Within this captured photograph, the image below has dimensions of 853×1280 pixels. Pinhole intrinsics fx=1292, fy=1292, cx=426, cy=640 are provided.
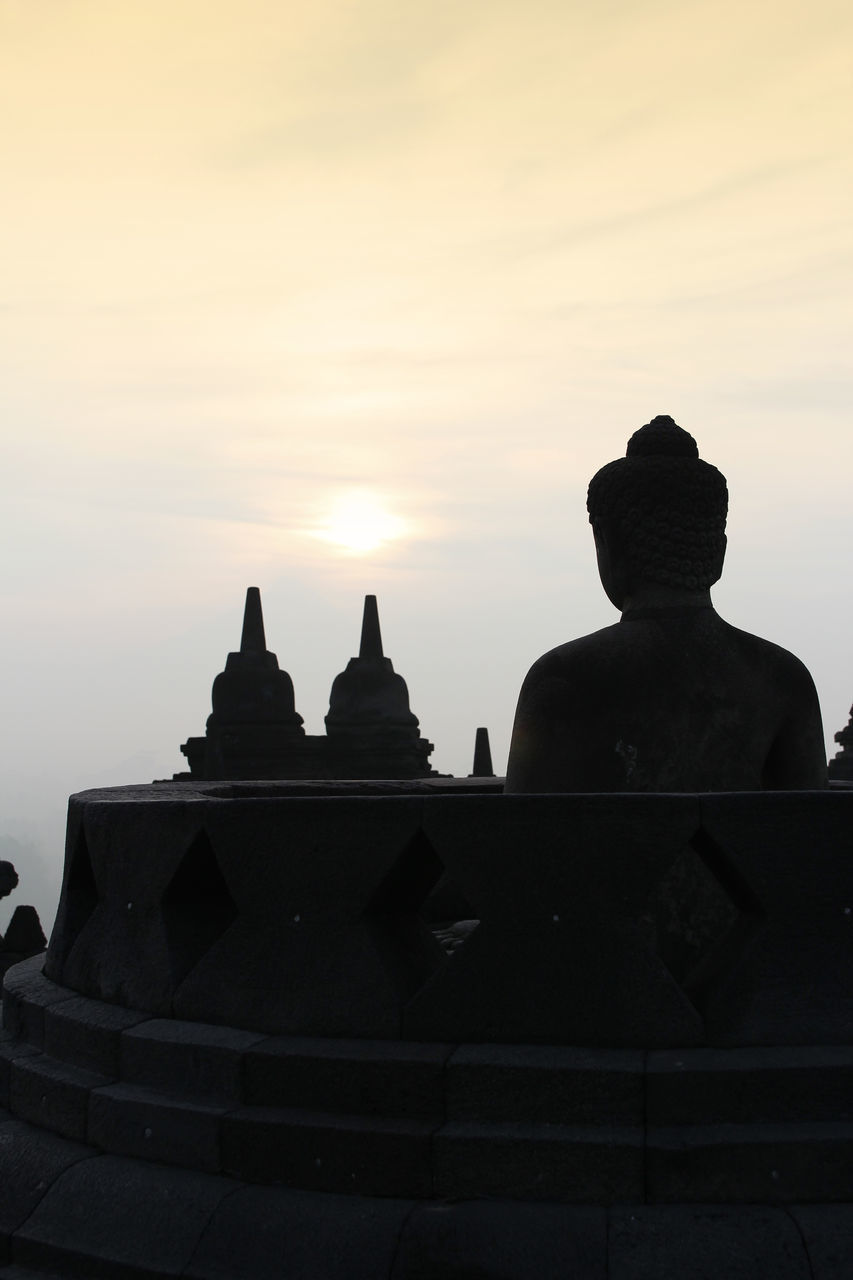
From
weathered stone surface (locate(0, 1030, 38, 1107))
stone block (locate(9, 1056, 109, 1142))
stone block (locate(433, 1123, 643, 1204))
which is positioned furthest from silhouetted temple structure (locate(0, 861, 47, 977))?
stone block (locate(433, 1123, 643, 1204))

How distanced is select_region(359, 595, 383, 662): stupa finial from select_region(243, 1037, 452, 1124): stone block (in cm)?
2088

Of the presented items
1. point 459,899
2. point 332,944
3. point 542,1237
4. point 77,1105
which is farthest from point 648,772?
point 459,899

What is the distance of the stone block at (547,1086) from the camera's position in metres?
2.68

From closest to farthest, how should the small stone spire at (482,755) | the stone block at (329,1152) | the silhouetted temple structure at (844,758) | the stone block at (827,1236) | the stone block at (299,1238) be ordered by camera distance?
the stone block at (827,1236) → the stone block at (299,1238) → the stone block at (329,1152) → the silhouetted temple structure at (844,758) → the small stone spire at (482,755)

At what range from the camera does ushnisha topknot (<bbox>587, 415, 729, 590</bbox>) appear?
12.9 ft

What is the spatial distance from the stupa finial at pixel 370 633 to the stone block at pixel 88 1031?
2015cm

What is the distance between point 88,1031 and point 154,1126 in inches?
18.5

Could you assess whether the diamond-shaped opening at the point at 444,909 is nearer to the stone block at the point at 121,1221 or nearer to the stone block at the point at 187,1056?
the stone block at the point at 187,1056

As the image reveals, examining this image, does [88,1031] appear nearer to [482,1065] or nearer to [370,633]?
[482,1065]

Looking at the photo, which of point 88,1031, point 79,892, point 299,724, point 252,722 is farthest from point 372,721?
point 88,1031

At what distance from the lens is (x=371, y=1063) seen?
2.84 m

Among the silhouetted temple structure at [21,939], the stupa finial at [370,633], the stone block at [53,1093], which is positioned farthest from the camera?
the stupa finial at [370,633]

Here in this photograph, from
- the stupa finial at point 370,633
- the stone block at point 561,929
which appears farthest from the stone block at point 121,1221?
the stupa finial at point 370,633

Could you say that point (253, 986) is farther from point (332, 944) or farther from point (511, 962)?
point (511, 962)
